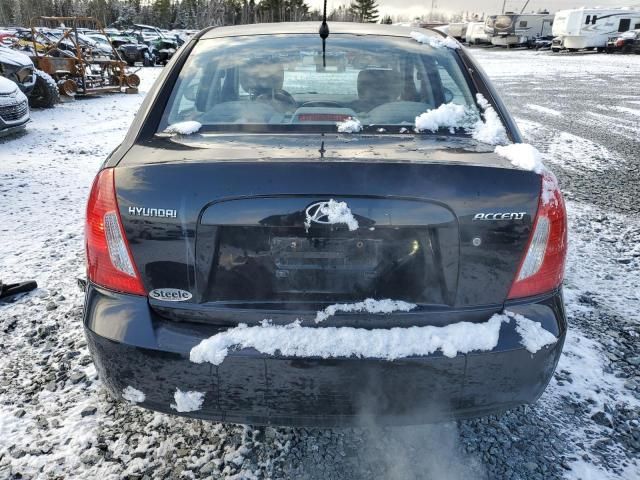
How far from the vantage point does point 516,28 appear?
149 feet

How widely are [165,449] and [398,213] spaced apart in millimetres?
1346

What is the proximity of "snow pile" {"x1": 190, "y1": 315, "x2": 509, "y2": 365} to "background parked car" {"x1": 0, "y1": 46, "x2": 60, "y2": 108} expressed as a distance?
32.4ft

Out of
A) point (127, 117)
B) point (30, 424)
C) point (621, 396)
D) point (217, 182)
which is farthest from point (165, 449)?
point (127, 117)

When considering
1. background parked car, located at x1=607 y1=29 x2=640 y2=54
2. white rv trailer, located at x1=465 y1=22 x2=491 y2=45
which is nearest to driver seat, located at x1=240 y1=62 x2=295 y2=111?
background parked car, located at x1=607 y1=29 x2=640 y2=54

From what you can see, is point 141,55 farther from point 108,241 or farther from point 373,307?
point 373,307

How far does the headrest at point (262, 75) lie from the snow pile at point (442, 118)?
0.82 metres

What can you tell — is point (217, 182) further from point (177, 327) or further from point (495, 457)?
point (495, 457)

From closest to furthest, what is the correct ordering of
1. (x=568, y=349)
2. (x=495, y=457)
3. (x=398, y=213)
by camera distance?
1. (x=398, y=213)
2. (x=495, y=457)
3. (x=568, y=349)

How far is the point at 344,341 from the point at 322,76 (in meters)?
1.76

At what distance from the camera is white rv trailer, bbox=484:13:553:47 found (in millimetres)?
45000

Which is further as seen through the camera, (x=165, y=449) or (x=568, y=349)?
(x=568, y=349)

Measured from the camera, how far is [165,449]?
6.73 ft

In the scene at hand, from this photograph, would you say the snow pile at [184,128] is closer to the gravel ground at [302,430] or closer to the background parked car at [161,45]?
the gravel ground at [302,430]

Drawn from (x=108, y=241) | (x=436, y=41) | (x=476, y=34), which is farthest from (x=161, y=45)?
(x=476, y=34)
